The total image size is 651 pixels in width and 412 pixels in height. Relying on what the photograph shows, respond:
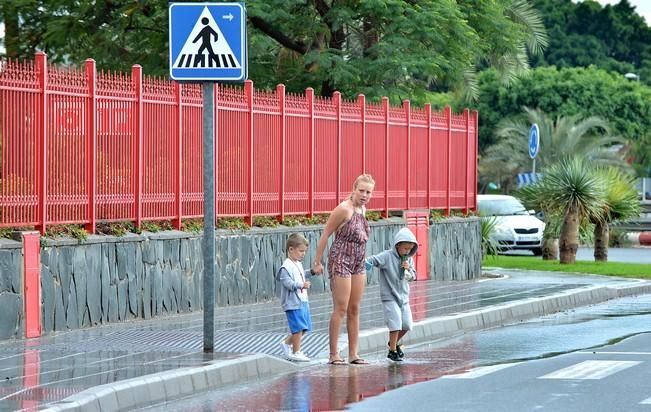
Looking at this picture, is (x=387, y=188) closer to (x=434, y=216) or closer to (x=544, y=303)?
(x=434, y=216)

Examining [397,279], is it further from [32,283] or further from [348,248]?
[32,283]

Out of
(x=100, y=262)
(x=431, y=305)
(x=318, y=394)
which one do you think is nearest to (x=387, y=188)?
(x=431, y=305)

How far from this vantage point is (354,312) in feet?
44.9

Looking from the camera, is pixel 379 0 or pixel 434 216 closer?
pixel 434 216

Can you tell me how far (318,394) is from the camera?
11.6 m

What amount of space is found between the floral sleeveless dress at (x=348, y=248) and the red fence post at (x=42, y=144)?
3443mm

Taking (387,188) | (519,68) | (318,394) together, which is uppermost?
(519,68)

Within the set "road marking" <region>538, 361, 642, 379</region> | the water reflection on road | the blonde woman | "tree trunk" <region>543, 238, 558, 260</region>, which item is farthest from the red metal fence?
"tree trunk" <region>543, 238, 558, 260</region>

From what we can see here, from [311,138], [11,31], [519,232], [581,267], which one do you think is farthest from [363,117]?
[519,232]

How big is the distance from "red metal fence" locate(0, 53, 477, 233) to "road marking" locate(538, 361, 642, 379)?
18.2 ft

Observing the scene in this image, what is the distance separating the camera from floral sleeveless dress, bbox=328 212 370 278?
13.5 meters

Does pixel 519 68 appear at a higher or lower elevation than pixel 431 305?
higher

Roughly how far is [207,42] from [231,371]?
275 cm

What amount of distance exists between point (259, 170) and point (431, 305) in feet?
9.85
